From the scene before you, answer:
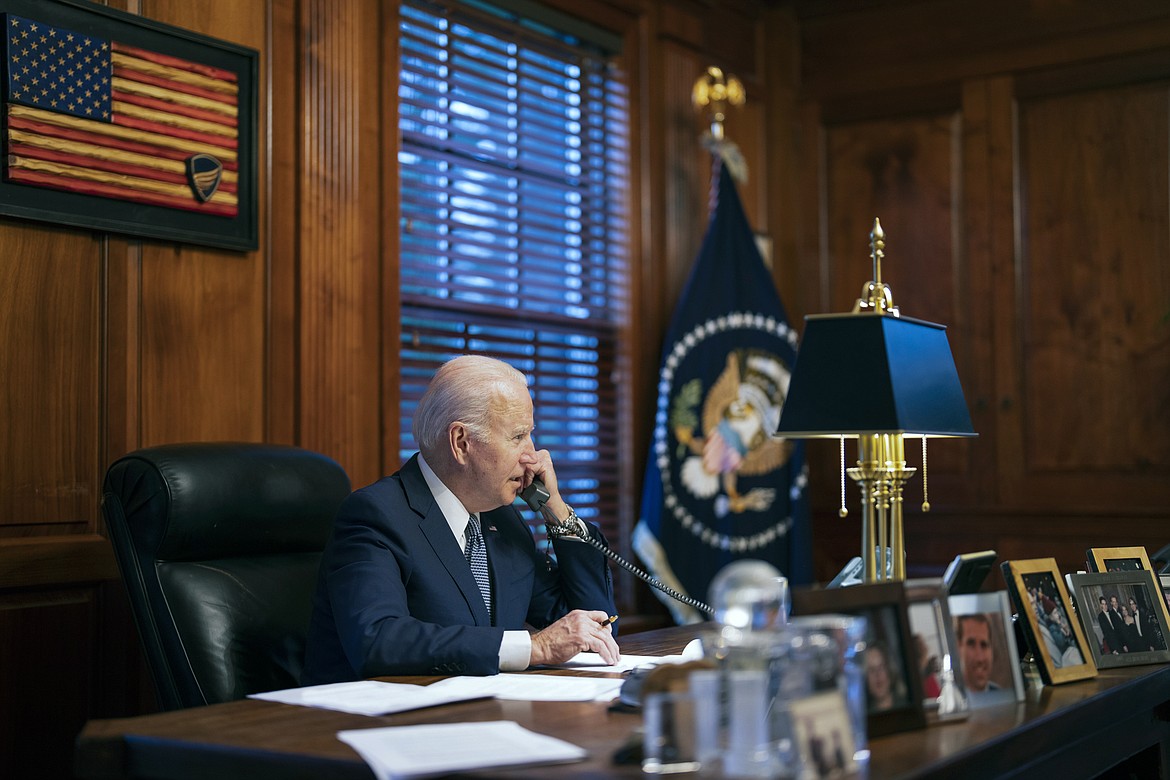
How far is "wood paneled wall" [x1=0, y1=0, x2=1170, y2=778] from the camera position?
267 centimetres

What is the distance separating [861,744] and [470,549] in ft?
3.89

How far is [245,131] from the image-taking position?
3020 millimetres

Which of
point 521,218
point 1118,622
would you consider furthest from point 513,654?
point 521,218

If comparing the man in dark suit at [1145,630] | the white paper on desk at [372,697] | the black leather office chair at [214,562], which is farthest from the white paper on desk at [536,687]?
the man in dark suit at [1145,630]

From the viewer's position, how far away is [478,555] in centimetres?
246

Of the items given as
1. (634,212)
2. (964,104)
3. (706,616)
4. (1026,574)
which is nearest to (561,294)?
(634,212)

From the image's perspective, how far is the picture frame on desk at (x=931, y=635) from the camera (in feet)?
5.24

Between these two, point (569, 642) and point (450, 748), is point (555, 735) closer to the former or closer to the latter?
point (450, 748)

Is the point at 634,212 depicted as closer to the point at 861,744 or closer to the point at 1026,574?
the point at 1026,574

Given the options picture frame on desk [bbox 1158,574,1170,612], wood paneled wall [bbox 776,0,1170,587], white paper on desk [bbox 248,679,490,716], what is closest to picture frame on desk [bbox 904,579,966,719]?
white paper on desk [bbox 248,679,490,716]

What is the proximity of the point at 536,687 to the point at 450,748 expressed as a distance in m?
0.47

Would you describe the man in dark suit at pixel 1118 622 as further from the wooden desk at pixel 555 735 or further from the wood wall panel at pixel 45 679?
the wood wall panel at pixel 45 679

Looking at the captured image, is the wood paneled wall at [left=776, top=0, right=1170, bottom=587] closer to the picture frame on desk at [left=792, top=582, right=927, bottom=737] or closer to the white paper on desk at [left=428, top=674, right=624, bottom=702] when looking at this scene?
the white paper on desk at [left=428, top=674, right=624, bottom=702]

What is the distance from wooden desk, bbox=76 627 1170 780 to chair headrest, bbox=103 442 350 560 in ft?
1.96
